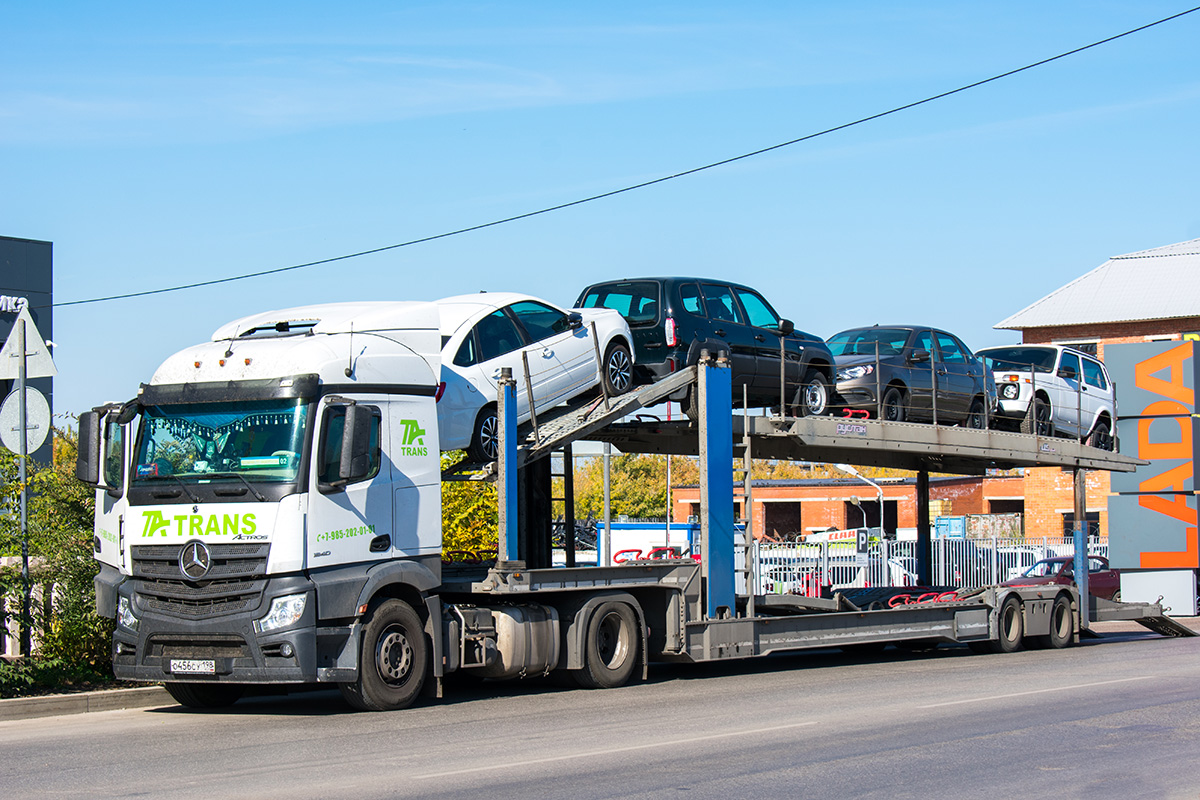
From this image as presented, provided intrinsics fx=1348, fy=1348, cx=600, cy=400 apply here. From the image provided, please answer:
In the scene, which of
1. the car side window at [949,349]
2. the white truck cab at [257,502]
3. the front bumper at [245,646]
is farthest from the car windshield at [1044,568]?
the front bumper at [245,646]

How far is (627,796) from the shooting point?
25.5 feet

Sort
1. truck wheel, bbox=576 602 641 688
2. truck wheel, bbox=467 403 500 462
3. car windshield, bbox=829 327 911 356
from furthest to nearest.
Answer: car windshield, bbox=829 327 911 356 < truck wheel, bbox=576 602 641 688 < truck wheel, bbox=467 403 500 462

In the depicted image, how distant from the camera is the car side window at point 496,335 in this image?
1344 centimetres

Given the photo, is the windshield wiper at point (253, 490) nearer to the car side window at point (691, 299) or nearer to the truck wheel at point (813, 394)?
the car side window at point (691, 299)

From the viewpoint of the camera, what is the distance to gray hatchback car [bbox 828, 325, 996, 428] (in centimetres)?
1806

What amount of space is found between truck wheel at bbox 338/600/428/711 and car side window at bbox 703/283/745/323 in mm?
5711

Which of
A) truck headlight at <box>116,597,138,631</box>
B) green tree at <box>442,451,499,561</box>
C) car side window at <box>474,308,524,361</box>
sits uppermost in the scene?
car side window at <box>474,308,524,361</box>

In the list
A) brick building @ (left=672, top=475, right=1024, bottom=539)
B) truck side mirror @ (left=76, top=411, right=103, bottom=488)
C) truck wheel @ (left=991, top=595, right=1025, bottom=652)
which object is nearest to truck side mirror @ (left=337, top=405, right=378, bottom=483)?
truck side mirror @ (left=76, top=411, right=103, bottom=488)

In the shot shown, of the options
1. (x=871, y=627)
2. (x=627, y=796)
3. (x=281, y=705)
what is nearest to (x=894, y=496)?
(x=871, y=627)

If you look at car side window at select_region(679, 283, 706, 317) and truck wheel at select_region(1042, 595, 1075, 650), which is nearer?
car side window at select_region(679, 283, 706, 317)

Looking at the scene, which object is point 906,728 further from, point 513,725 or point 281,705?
point 281,705

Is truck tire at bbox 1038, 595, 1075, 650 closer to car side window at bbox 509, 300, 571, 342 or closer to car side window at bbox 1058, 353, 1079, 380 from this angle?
car side window at bbox 1058, 353, 1079, 380

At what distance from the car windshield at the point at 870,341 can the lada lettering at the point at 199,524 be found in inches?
394

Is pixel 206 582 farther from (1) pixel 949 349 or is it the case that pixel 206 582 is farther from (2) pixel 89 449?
(1) pixel 949 349
